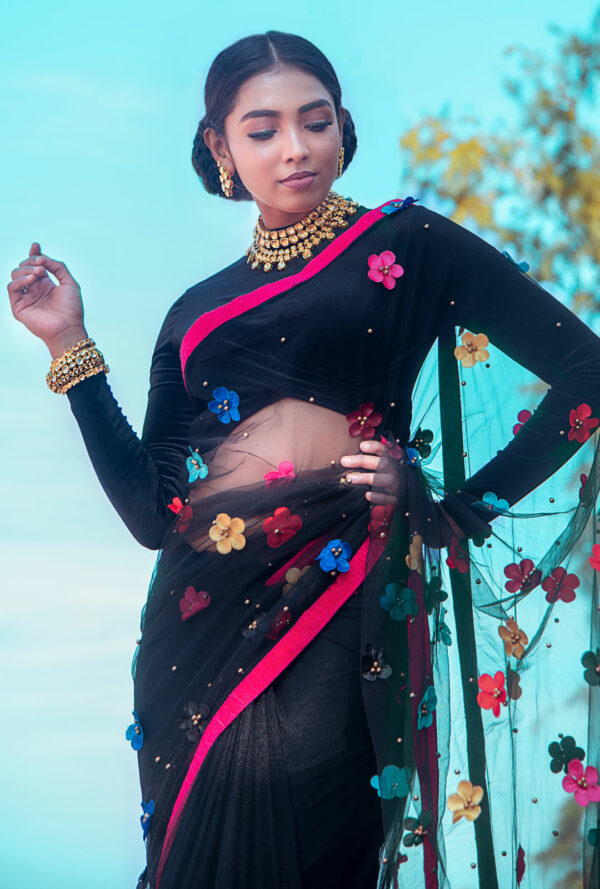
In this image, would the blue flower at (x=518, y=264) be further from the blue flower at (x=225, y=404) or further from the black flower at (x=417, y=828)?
the black flower at (x=417, y=828)

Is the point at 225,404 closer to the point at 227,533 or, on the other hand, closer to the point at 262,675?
the point at 227,533

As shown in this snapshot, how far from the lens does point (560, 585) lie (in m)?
1.46

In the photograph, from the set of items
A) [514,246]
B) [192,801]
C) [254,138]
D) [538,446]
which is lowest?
[192,801]

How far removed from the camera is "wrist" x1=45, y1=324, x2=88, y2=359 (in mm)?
1697

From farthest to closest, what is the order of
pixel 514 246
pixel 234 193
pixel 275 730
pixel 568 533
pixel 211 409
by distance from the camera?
pixel 514 246, pixel 234 193, pixel 211 409, pixel 568 533, pixel 275 730

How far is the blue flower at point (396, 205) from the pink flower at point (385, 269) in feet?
0.29

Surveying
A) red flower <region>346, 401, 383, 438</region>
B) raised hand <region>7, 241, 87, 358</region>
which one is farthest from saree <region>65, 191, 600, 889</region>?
raised hand <region>7, 241, 87, 358</region>

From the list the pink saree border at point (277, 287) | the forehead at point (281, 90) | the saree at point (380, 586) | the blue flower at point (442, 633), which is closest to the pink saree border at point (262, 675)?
the saree at point (380, 586)

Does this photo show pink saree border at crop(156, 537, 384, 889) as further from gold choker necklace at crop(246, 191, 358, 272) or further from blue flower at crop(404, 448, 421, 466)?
gold choker necklace at crop(246, 191, 358, 272)

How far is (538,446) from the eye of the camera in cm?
153

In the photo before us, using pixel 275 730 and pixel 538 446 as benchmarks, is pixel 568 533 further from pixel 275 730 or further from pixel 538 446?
pixel 275 730

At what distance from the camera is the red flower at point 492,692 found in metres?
1.40

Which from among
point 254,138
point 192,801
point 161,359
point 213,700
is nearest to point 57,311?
point 161,359

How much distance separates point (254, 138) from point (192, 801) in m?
0.98
